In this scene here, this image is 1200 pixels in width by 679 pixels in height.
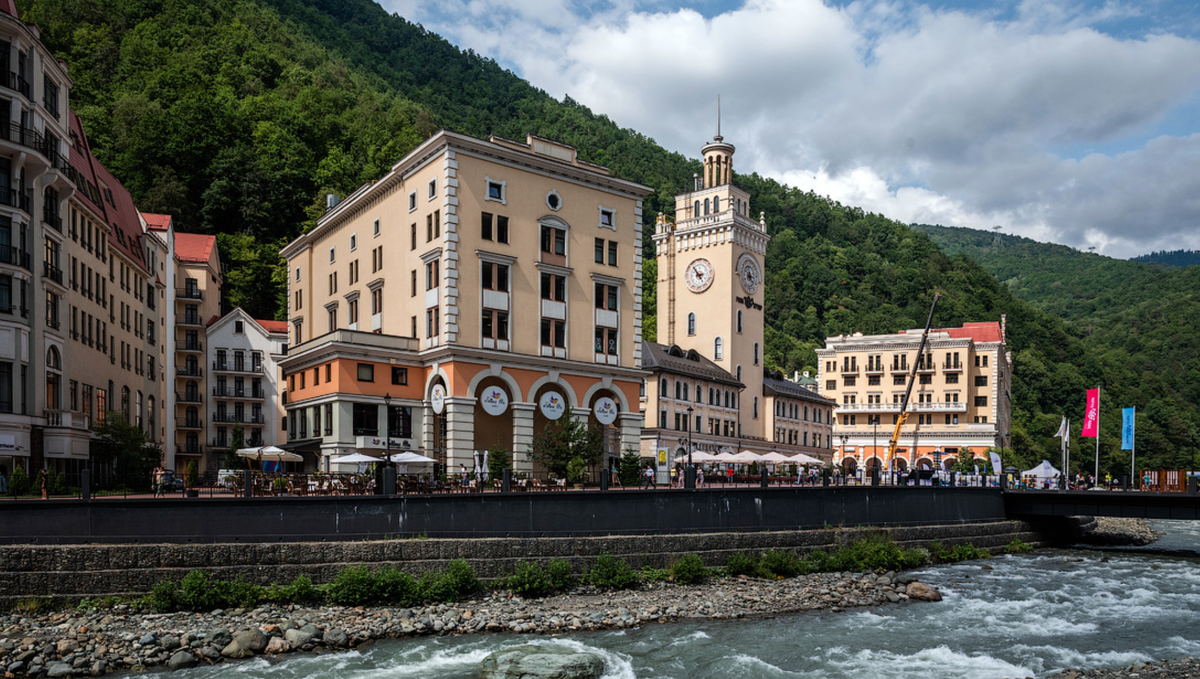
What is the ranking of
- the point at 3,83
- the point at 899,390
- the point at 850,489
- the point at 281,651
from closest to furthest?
1. the point at 281,651
2. the point at 3,83
3. the point at 850,489
4. the point at 899,390

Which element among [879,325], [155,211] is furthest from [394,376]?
[879,325]

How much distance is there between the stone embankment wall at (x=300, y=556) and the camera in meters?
29.3

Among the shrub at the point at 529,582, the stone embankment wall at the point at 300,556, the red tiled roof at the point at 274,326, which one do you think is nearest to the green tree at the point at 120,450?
the stone embankment wall at the point at 300,556

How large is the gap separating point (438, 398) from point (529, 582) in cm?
1773

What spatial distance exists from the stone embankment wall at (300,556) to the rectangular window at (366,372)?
17.8 m

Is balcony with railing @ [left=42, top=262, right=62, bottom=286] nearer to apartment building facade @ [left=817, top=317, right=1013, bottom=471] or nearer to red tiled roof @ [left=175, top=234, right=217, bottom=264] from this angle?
red tiled roof @ [left=175, top=234, right=217, bottom=264]

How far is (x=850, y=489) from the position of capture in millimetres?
49156

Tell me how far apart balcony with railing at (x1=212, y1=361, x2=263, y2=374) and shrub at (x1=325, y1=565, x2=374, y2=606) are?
59366 millimetres

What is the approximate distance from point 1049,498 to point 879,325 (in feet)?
351

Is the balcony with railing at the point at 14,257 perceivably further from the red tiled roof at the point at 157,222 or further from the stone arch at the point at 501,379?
the red tiled roof at the point at 157,222

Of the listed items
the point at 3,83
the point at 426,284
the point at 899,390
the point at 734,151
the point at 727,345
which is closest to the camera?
the point at 3,83

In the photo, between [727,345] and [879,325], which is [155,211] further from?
[879,325]

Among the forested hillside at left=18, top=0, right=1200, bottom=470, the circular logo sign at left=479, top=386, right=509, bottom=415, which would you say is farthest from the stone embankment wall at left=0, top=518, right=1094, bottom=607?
the forested hillside at left=18, top=0, right=1200, bottom=470

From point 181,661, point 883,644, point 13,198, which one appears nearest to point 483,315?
point 13,198
